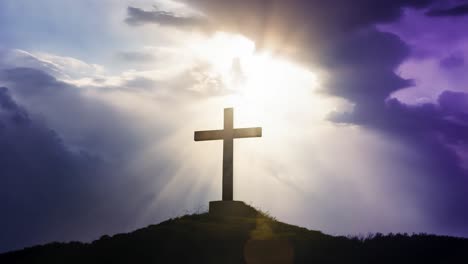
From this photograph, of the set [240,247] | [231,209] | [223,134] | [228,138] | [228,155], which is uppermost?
[223,134]

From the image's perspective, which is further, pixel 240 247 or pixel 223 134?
pixel 223 134

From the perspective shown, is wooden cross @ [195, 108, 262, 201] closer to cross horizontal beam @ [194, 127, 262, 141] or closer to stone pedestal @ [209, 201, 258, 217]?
cross horizontal beam @ [194, 127, 262, 141]

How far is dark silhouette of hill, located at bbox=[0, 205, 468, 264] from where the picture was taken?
14.5 metres

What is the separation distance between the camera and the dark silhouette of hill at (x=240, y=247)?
14.5m

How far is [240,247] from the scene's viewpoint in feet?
49.8

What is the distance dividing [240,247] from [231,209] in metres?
5.54

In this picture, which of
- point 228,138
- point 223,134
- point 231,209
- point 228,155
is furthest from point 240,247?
point 223,134

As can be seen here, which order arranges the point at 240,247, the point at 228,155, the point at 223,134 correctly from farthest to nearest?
the point at 223,134, the point at 228,155, the point at 240,247

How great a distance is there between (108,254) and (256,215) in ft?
21.8

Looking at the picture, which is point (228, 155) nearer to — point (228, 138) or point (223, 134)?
point (228, 138)

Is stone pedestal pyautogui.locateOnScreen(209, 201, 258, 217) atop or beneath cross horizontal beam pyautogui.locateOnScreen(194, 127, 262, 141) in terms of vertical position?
beneath

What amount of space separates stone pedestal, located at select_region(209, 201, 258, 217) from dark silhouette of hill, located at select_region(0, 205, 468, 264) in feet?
5.06

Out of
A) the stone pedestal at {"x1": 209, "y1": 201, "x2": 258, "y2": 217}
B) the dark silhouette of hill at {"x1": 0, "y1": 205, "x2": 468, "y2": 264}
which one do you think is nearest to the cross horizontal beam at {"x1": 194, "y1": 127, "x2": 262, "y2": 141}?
the stone pedestal at {"x1": 209, "y1": 201, "x2": 258, "y2": 217}

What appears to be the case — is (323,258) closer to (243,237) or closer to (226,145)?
(243,237)
